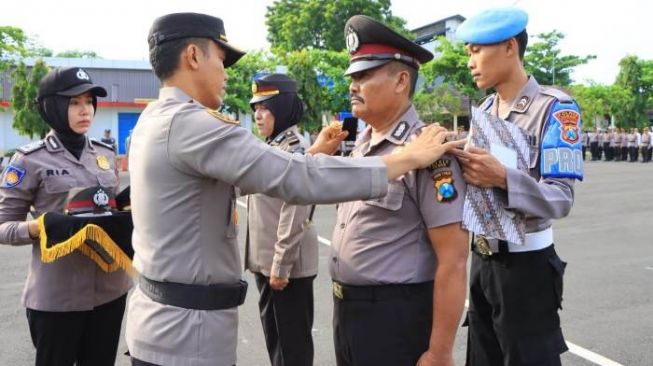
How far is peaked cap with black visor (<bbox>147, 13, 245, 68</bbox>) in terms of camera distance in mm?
2041

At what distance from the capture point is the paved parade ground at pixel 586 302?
4.20 m

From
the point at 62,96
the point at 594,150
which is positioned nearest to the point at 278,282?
the point at 62,96

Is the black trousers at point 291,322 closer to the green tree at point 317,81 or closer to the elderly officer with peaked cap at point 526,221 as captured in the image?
the elderly officer with peaked cap at point 526,221

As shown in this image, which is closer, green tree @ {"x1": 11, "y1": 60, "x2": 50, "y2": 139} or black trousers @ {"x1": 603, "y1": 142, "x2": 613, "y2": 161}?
green tree @ {"x1": 11, "y1": 60, "x2": 50, "y2": 139}

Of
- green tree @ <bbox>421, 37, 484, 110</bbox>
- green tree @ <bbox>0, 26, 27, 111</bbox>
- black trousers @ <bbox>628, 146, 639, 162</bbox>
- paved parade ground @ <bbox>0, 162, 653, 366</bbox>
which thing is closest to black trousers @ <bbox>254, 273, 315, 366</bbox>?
paved parade ground @ <bbox>0, 162, 653, 366</bbox>

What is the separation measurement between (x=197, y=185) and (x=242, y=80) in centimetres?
2629

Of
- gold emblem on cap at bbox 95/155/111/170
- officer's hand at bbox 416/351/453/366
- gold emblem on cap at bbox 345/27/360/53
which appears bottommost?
officer's hand at bbox 416/351/453/366

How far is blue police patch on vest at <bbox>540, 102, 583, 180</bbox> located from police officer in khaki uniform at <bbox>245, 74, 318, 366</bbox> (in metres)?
1.41

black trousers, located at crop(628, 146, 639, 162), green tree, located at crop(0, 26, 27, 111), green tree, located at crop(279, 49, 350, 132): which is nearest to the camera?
green tree, located at crop(0, 26, 27, 111)

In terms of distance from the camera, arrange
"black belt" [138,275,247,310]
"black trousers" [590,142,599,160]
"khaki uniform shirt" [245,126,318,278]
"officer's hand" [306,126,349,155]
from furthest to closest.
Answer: "black trousers" [590,142,599,160] → "khaki uniform shirt" [245,126,318,278] → "officer's hand" [306,126,349,155] → "black belt" [138,275,247,310]

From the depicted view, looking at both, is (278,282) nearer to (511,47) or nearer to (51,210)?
(51,210)

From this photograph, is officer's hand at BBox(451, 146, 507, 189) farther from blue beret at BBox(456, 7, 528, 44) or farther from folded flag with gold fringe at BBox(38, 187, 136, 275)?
folded flag with gold fringe at BBox(38, 187, 136, 275)

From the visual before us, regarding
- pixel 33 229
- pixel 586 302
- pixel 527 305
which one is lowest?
pixel 586 302

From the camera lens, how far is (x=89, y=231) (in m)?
2.67
